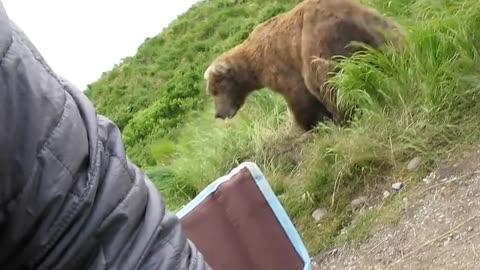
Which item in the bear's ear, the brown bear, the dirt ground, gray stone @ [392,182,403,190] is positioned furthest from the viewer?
the bear's ear

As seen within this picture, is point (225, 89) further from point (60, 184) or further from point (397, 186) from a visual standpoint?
point (60, 184)

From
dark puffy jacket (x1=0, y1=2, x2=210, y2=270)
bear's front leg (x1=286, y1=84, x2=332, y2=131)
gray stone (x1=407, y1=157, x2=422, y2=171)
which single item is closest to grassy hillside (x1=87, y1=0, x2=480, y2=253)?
gray stone (x1=407, y1=157, x2=422, y2=171)

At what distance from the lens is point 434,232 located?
4902 mm

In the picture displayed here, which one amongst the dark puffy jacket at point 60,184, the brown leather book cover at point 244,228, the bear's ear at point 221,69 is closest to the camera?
the dark puffy jacket at point 60,184

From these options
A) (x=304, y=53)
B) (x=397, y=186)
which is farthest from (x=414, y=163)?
(x=304, y=53)

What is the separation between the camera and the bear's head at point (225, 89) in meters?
9.08

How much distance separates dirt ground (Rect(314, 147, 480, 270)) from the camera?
4.66 meters

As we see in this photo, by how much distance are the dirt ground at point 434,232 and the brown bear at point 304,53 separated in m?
1.57

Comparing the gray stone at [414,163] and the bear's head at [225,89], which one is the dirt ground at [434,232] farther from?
the bear's head at [225,89]

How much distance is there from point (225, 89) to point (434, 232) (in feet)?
15.1

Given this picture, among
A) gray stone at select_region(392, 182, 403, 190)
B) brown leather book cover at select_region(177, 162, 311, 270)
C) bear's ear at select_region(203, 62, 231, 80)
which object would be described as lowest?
bear's ear at select_region(203, 62, 231, 80)

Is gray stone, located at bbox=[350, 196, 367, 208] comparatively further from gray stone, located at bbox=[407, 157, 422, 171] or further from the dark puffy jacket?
the dark puffy jacket

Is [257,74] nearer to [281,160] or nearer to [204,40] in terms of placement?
[281,160]

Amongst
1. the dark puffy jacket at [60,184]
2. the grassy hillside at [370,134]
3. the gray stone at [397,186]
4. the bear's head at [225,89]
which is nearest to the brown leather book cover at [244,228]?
the dark puffy jacket at [60,184]
